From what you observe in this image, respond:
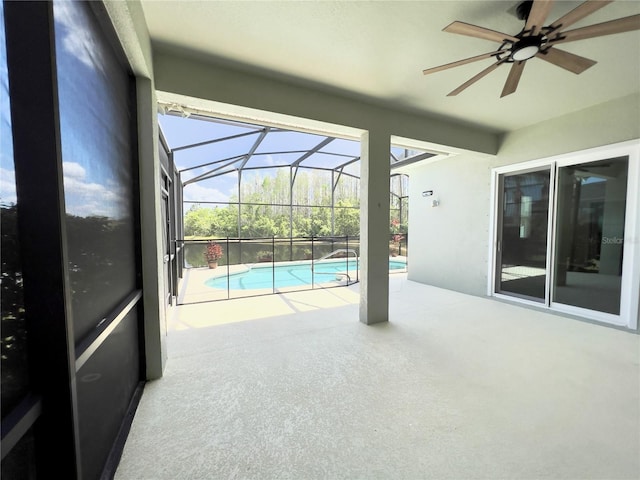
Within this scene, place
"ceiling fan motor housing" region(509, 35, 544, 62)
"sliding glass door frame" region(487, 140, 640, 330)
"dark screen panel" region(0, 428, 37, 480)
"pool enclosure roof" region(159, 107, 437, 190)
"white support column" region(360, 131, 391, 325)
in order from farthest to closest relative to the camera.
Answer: "pool enclosure roof" region(159, 107, 437, 190)
"white support column" region(360, 131, 391, 325)
"sliding glass door frame" region(487, 140, 640, 330)
"ceiling fan motor housing" region(509, 35, 544, 62)
"dark screen panel" region(0, 428, 37, 480)

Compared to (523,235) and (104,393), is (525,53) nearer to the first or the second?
(523,235)

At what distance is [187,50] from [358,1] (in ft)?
4.66

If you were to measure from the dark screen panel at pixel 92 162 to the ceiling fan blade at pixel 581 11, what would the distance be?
98.3 inches

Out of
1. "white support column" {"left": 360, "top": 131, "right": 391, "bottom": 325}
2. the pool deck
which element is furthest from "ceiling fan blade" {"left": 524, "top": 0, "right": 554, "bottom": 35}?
the pool deck

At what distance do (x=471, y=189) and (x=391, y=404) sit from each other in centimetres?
421

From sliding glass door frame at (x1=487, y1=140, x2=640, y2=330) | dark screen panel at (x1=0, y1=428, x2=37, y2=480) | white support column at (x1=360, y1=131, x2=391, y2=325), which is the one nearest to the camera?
dark screen panel at (x1=0, y1=428, x2=37, y2=480)

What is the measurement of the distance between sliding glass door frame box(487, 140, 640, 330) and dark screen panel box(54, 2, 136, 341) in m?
5.01

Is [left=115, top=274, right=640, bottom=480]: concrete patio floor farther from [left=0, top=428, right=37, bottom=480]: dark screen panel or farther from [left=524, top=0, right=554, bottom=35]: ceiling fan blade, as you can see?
[left=524, top=0, right=554, bottom=35]: ceiling fan blade

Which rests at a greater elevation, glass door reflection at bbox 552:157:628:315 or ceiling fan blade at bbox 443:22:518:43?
ceiling fan blade at bbox 443:22:518:43

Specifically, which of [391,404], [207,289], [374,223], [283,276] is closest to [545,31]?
[374,223]

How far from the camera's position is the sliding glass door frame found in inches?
120

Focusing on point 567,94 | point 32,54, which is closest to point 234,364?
point 32,54

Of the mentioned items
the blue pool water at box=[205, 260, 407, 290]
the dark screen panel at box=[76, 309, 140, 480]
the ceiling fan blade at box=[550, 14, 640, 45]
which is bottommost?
the blue pool water at box=[205, 260, 407, 290]

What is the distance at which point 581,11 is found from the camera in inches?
58.4
